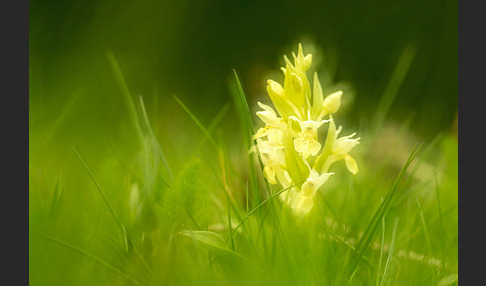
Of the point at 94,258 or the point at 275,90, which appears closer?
the point at 94,258

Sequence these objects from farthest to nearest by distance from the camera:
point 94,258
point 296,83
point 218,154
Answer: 1. point 218,154
2. point 296,83
3. point 94,258

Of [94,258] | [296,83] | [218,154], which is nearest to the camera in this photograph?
[94,258]

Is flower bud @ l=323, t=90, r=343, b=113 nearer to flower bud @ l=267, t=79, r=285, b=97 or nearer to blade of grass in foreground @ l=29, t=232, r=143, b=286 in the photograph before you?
flower bud @ l=267, t=79, r=285, b=97

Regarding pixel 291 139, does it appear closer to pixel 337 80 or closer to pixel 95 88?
pixel 95 88

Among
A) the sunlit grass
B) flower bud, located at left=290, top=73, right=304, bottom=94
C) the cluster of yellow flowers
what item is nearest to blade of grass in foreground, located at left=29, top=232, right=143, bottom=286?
the sunlit grass

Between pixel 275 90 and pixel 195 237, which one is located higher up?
pixel 275 90

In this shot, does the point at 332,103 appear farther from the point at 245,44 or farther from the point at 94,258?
the point at 245,44

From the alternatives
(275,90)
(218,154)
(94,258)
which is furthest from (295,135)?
(94,258)

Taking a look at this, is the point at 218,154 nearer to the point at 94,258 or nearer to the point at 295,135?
the point at 295,135
